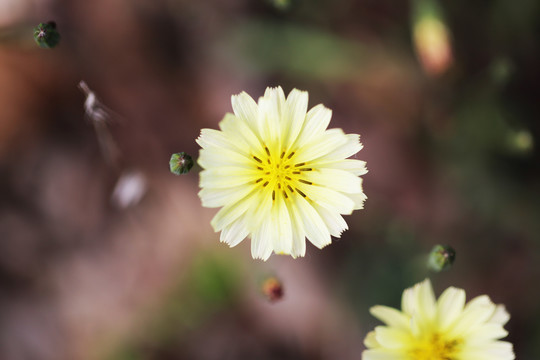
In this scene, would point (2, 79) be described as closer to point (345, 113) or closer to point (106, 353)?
point (106, 353)

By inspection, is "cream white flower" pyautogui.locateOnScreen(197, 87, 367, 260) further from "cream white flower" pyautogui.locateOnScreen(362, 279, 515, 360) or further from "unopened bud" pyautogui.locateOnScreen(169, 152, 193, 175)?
"cream white flower" pyautogui.locateOnScreen(362, 279, 515, 360)

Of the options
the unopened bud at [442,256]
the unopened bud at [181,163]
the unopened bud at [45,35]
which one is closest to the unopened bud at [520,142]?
the unopened bud at [442,256]

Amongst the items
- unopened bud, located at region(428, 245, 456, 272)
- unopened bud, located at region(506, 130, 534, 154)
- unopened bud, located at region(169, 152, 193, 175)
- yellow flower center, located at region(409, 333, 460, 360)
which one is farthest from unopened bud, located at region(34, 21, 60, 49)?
unopened bud, located at region(506, 130, 534, 154)

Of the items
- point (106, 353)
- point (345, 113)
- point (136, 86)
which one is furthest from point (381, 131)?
point (106, 353)

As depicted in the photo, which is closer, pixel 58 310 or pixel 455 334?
pixel 455 334

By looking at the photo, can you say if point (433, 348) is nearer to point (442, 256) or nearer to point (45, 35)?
point (442, 256)

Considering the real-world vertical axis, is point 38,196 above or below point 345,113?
below

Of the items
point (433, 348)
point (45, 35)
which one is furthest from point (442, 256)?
point (45, 35)
